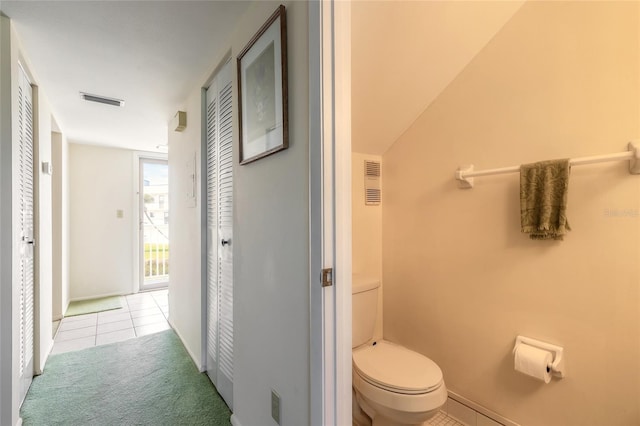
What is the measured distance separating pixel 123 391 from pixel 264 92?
2042 millimetres

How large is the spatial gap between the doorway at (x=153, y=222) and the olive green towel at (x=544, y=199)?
432cm

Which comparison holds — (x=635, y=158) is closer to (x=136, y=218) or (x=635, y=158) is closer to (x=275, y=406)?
(x=275, y=406)

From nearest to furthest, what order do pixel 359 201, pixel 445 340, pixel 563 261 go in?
pixel 563 261
pixel 445 340
pixel 359 201

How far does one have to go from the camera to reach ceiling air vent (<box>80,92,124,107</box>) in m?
2.23

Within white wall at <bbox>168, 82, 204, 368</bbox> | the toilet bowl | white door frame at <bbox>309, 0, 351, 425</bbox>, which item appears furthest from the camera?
white wall at <bbox>168, 82, 204, 368</bbox>

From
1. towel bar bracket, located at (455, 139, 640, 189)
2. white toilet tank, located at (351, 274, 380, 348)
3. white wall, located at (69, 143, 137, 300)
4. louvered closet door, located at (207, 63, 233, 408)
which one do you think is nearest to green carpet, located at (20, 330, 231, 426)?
louvered closet door, located at (207, 63, 233, 408)

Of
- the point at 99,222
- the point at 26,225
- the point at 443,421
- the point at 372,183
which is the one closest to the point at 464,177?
the point at 372,183

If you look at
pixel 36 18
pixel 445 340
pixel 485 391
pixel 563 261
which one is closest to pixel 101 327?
pixel 36 18

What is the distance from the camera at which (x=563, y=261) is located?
1334mm

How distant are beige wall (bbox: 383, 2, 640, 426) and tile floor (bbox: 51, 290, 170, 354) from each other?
8.31ft

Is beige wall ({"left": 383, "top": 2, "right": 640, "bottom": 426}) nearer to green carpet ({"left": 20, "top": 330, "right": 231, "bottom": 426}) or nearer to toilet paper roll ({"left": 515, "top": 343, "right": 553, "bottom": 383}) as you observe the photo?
toilet paper roll ({"left": 515, "top": 343, "right": 553, "bottom": 383})

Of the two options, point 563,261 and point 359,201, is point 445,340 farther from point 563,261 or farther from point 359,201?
point 359,201

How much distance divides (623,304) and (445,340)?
857 millimetres

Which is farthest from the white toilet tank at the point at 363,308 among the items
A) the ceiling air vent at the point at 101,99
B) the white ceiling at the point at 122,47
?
the ceiling air vent at the point at 101,99
